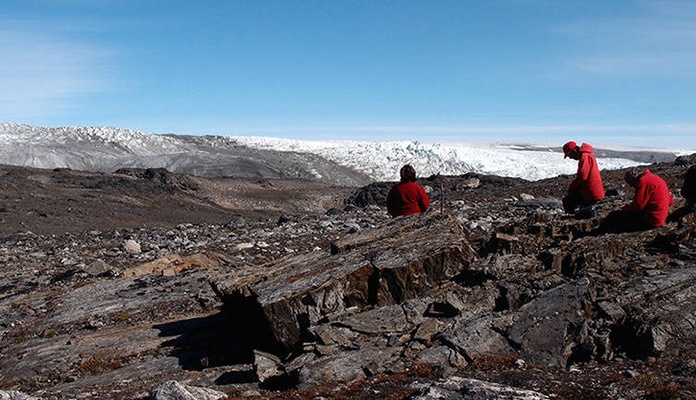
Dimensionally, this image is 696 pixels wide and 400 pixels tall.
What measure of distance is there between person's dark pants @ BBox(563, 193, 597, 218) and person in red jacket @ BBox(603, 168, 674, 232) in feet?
3.90

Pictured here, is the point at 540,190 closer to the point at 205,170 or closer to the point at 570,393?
the point at 570,393

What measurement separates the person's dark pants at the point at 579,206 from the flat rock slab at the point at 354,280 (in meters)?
2.77

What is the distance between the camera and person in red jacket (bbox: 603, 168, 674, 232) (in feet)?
34.2

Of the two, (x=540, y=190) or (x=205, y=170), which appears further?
(x=205, y=170)

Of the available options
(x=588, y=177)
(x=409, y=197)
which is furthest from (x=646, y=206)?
(x=409, y=197)

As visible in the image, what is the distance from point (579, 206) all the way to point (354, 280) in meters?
4.95

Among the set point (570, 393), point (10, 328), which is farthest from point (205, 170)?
point (570, 393)

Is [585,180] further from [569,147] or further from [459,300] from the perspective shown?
[459,300]

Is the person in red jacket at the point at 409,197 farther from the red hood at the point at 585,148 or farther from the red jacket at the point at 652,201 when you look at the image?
the red jacket at the point at 652,201

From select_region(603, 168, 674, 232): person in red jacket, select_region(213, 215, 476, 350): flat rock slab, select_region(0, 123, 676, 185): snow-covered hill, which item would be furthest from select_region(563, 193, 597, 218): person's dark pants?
select_region(0, 123, 676, 185): snow-covered hill

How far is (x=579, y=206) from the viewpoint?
12.5 m

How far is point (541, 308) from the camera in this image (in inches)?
327

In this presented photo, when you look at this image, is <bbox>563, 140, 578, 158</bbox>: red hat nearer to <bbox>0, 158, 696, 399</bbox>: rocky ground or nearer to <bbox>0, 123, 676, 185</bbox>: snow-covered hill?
<bbox>0, 158, 696, 399</bbox>: rocky ground

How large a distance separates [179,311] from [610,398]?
325 inches
